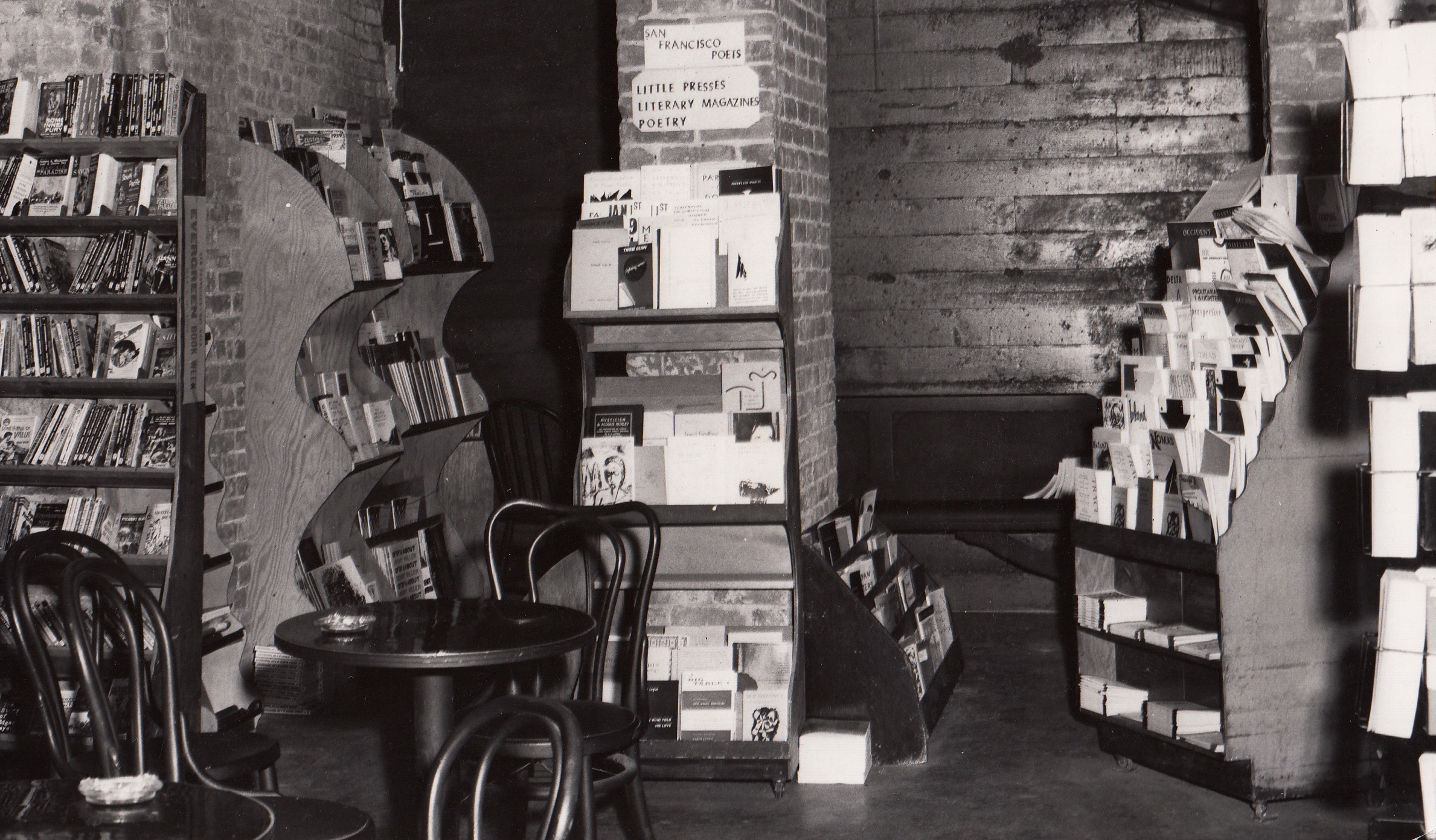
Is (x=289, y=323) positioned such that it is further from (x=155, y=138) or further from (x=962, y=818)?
(x=962, y=818)

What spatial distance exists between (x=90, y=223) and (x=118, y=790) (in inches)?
110

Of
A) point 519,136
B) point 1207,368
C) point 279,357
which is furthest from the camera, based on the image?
point 519,136

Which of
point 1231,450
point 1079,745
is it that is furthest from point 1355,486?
point 1079,745

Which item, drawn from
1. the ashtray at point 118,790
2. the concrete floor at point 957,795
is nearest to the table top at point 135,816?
the ashtray at point 118,790

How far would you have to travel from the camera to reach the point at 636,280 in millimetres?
4336

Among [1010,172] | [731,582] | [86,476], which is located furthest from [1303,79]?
[86,476]

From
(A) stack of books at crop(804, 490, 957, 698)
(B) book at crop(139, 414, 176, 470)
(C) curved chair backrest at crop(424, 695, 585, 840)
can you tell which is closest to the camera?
(C) curved chair backrest at crop(424, 695, 585, 840)

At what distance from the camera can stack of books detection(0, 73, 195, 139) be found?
4.45 m

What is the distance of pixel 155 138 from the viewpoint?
14.3 ft

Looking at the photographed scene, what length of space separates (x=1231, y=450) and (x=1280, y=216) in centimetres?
68

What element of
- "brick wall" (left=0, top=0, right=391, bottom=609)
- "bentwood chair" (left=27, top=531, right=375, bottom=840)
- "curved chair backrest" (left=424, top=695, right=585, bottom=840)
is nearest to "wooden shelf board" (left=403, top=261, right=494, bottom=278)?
"brick wall" (left=0, top=0, right=391, bottom=609)

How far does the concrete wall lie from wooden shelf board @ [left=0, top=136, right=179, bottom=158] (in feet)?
7.70

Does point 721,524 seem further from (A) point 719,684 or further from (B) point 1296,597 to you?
(B) point 1296,597

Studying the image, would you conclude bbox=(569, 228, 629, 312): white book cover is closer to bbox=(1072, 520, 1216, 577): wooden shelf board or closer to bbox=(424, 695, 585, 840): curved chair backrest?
bbox=(1072, 520, 1216, 577): wooden shelf board
